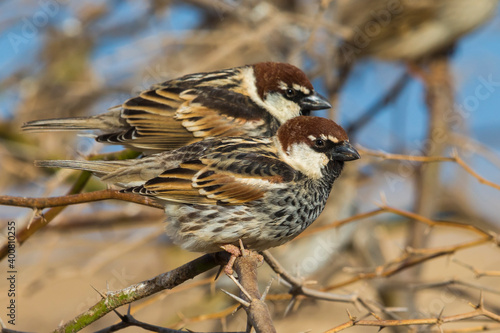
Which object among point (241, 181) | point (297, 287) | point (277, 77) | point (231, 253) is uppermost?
point (277, 77)

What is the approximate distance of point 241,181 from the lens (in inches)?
115

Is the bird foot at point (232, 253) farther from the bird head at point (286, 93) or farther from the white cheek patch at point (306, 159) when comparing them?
the bird head at point (286, 93)

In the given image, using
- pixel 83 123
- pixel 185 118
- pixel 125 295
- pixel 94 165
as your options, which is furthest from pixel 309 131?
pixel 83 123

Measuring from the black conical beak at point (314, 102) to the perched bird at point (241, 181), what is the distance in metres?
0.37

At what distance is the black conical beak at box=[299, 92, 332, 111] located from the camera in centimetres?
346

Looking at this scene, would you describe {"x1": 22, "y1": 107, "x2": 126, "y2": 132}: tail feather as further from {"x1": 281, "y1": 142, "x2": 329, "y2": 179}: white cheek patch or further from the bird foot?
the bird foot

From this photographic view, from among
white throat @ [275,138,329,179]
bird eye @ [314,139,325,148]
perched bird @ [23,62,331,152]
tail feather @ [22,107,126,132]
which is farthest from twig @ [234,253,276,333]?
tail feather @ [22,107,126,132]

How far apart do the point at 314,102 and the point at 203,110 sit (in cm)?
61

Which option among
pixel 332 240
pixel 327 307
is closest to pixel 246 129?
pixel 332 240

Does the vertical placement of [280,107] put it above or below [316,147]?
above

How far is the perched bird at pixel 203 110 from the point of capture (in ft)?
11.3

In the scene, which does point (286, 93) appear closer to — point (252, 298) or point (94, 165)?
point (94, 165)

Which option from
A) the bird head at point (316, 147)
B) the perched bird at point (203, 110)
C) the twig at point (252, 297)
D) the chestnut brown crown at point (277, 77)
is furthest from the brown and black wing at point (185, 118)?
the twig at point (252, 297)

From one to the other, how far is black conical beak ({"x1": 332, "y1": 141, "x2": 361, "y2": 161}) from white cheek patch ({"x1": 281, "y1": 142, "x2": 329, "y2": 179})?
0.06 m
